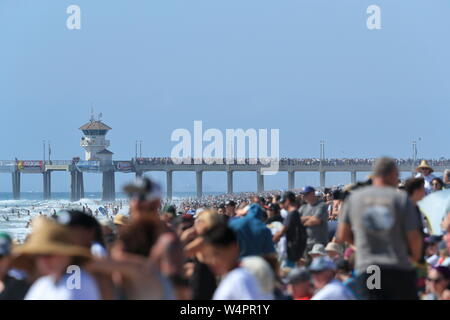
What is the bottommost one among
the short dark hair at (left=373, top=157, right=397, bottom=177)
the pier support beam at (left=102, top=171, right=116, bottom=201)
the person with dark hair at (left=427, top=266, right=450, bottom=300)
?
the pier support beam at (left=102, top=171, right=116, bottom=201)

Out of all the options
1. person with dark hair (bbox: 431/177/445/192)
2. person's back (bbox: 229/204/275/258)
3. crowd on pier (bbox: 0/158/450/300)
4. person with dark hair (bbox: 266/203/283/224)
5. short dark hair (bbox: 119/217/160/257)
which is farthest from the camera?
person with dark hair (bbox: 266/203/283/224)

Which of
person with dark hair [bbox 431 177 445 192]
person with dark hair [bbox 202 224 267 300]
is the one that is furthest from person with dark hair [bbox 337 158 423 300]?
person with dark hair [bbox 431 177 445 192]

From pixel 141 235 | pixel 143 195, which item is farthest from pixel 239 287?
pixel 143 195

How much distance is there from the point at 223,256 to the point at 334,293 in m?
1.15

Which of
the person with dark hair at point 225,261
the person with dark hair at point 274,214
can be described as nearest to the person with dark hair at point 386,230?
the person with dark hair at point 225,261

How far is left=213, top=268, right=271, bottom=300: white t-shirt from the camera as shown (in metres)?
5.53

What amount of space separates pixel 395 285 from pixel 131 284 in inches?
103

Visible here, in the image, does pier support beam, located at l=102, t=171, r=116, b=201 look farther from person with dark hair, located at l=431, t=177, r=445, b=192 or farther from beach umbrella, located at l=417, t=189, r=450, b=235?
beach umbrella, located at l=417, t=189, r=450, b=235

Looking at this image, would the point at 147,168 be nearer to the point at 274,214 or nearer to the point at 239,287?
the point at 274,214

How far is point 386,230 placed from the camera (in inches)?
257

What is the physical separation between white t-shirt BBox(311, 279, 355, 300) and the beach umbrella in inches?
98.7

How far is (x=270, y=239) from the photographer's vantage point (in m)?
8.66

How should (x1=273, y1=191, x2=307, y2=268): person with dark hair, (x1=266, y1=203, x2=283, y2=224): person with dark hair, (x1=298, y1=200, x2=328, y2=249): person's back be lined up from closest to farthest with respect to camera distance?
1. (x1=273, y1=191, x2=307, y2=268): person with dark hair
2. (x1=298, y1=200, x2=328, y2=249): person's back
3. (x1=266, y1=203, x2=283, y2=224): person with dark hair
